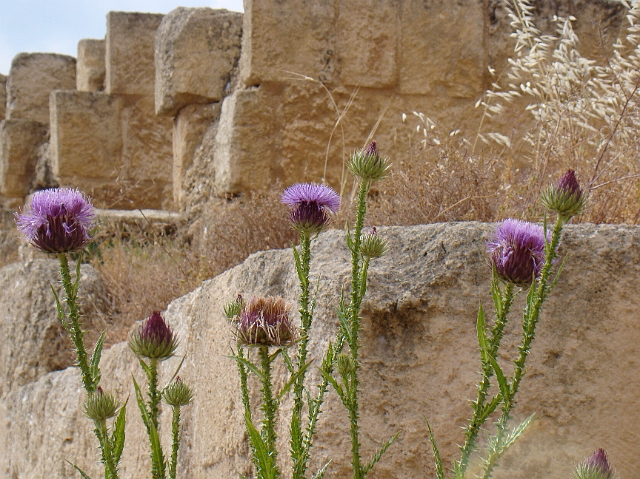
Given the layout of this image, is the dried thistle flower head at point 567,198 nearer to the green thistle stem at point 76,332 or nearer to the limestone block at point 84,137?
the green thistle stem at point 76,332

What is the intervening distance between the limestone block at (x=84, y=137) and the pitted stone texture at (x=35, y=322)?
7.92ft

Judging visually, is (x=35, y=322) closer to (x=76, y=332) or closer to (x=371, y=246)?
(x=76, y=332)

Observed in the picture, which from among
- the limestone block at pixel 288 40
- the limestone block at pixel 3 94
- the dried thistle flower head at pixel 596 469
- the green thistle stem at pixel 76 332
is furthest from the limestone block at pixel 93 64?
the dried thistle flower head at pixel 596 469

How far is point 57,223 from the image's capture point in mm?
1529

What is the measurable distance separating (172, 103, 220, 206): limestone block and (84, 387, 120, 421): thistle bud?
3328 millimetres

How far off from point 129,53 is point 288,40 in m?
3.12

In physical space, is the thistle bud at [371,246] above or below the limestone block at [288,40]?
below

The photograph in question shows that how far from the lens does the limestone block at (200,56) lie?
4.68 m

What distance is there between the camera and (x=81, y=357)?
148 centimetres

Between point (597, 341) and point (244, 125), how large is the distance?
259cm

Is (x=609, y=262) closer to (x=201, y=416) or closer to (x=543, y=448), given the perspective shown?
(x=543, y=448)

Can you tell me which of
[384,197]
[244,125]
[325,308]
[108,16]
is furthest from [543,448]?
[108,16]

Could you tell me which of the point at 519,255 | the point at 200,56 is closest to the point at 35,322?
the point at 200,56

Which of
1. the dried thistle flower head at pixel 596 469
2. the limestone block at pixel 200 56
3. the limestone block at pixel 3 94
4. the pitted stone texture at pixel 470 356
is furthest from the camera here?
the limestone block at pixel 3 94
